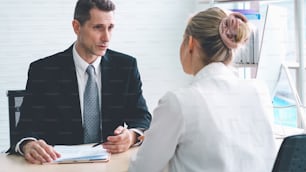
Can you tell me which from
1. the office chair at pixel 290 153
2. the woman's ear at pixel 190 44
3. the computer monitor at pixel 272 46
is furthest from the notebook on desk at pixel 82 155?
the computer monitor at pixel 272 46

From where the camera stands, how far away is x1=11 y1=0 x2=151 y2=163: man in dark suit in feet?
4.84

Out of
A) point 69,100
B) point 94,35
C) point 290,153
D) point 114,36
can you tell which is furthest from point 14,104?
point 290,153

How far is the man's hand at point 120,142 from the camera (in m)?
1.30

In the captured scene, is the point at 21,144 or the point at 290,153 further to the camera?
the point at 21,144

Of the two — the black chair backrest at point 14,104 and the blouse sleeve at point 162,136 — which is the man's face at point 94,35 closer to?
the black chair backrest at point 14,104

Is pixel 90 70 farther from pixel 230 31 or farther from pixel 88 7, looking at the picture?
pixel 230 31

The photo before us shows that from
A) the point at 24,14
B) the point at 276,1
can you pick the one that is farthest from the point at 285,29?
the point at 24,14

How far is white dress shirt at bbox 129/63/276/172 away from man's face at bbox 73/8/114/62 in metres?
0.60

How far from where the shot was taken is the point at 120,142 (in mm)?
1308

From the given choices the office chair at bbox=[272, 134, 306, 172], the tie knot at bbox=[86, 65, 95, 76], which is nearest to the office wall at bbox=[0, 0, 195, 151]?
the tie knot at bbox=[86, 65, 95, 76]

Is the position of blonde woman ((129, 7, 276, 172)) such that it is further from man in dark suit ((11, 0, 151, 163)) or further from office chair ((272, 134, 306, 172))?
man in dark suit ((11, 0, 151, 163))

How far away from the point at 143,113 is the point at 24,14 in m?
0.92

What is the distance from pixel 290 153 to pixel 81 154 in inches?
24.5

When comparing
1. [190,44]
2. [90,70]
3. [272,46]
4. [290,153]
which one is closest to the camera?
[290,153]
